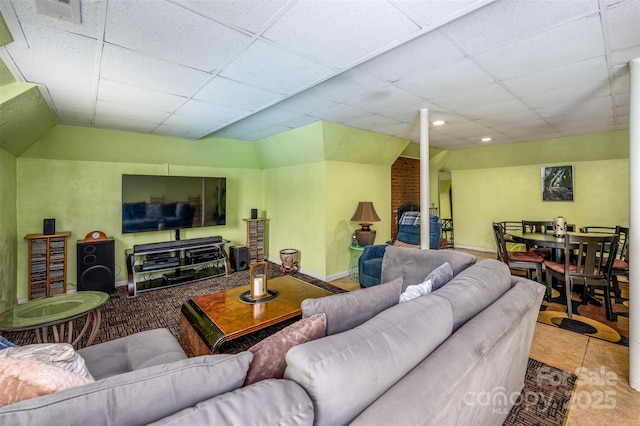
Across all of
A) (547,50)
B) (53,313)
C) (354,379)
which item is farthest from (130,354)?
(547,50)

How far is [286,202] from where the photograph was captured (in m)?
5.32

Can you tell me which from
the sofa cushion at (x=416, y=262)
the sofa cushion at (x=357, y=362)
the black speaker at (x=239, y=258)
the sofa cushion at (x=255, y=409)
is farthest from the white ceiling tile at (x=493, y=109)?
the black speaker at (x=239, y=258)

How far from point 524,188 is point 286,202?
4.97 metres

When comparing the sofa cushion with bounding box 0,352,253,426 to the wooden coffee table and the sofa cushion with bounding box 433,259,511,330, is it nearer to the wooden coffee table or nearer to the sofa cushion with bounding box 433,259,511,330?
the sofa cushion with bounding box 433,259,511,330

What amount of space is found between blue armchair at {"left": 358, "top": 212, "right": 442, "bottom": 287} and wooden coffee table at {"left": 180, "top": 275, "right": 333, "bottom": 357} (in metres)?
1.00

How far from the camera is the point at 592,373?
2.11 metres

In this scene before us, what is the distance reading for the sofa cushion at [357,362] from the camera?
0.79m

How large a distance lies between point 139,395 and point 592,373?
298 cm

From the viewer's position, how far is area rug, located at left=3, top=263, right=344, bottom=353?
2701mm

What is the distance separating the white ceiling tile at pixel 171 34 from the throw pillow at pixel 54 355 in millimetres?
1639

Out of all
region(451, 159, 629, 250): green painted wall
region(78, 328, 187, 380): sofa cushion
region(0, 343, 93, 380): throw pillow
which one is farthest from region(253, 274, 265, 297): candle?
region(451, 159, 629, 250): green painted wall

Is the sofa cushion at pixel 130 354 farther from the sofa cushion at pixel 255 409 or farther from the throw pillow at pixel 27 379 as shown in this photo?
the sofa cushion at pixel 255 409

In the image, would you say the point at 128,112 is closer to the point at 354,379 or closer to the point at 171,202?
the point at 171,202

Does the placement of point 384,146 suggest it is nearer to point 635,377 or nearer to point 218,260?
point 218,260
